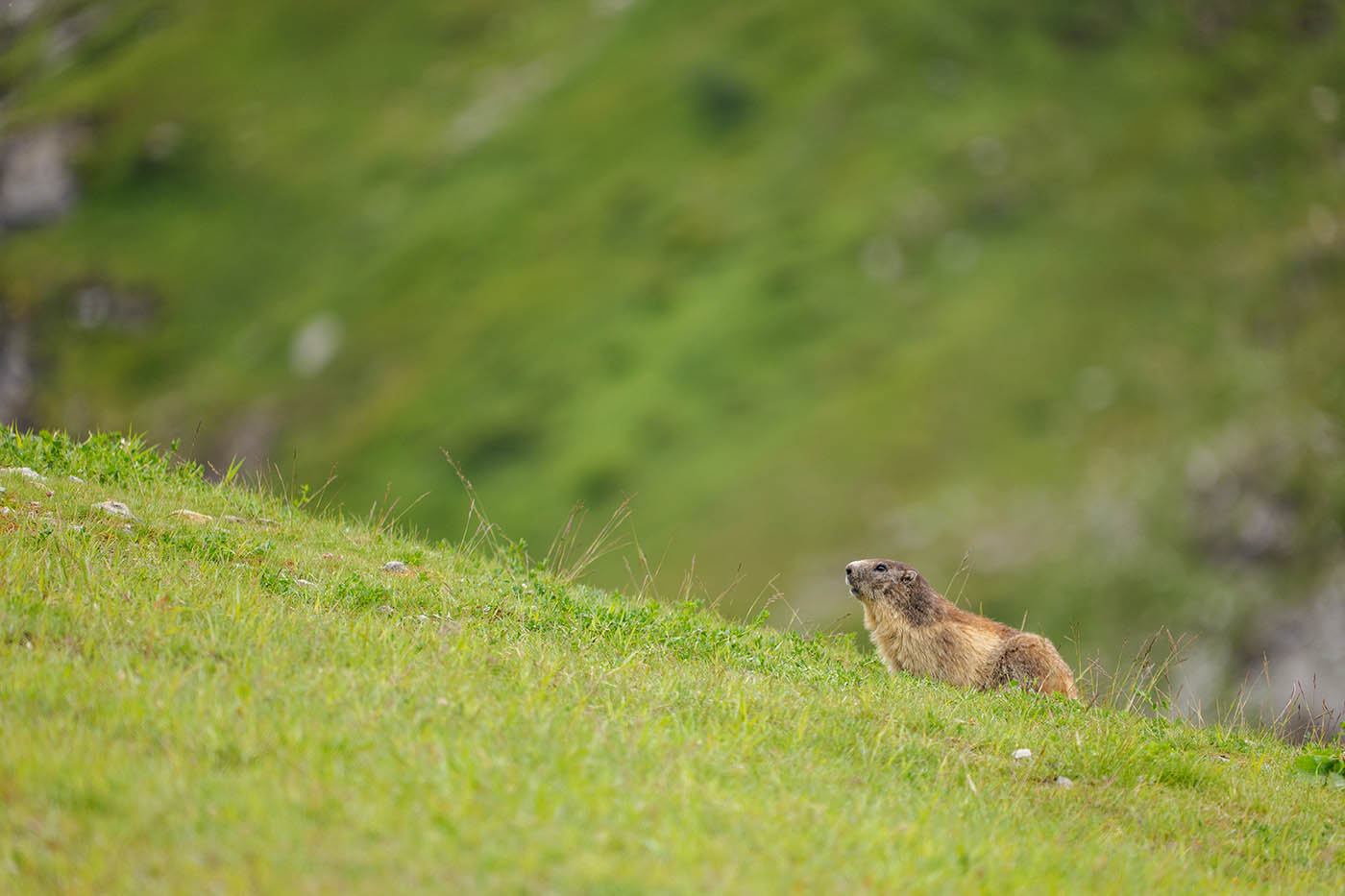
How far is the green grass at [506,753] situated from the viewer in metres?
6.51

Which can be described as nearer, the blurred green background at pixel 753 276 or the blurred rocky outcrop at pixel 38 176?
the blurred green background at pixel 753 276

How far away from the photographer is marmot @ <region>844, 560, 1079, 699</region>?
13.7 meters

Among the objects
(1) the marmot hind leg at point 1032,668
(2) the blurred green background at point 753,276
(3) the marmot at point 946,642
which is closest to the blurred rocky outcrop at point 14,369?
(2) the blurred green background at point 753,276

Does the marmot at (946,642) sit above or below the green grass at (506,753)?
below

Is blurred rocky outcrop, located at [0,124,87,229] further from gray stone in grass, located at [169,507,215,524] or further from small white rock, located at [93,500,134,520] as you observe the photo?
small white rock, located at [93,500,134,520]

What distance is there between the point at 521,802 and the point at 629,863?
2.62ft

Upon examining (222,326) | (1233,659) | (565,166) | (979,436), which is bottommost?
(1233,659)

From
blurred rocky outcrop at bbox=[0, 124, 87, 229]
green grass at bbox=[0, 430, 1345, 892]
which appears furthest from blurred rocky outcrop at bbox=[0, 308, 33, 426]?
green grass at bbox=[0, 430, 1345, 892]

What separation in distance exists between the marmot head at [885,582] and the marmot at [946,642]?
0.04 ft

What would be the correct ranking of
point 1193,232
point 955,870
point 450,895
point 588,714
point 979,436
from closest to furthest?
point 450,895
point 955,870
point 588,714
point 979,436
point 1193,232

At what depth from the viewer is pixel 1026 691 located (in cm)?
1325

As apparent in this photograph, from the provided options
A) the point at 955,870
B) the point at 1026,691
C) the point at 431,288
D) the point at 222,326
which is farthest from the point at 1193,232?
the point at 955,870

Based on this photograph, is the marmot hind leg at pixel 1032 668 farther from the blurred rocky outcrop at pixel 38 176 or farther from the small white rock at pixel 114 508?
the blurred rocky outcrop at pixel 38 176

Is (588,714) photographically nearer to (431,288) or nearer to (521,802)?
(521,802)
